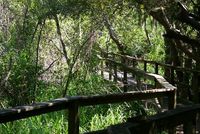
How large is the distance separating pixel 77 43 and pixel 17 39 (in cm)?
145

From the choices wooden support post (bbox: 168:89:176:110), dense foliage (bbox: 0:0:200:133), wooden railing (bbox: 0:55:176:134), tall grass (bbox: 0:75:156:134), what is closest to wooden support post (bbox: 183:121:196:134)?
wooden railing (bbox: 0:55:176:134)

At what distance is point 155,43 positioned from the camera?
20.3 m

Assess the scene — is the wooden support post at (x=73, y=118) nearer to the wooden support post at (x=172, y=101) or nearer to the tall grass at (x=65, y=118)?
the wooden support post at (x=172, y=101)

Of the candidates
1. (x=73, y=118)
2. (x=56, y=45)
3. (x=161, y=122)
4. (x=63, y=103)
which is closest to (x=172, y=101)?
(x=73, y=118)

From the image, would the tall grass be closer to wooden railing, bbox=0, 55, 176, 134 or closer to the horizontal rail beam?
wooden railing, bbox=0, 55, 176, 134

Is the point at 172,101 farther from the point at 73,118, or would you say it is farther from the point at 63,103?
the point at 63,103

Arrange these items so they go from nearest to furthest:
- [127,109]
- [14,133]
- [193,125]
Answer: [193,125] < [14,133] < [127,109]

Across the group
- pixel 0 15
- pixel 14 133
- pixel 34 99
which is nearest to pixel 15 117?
pixel 14 133

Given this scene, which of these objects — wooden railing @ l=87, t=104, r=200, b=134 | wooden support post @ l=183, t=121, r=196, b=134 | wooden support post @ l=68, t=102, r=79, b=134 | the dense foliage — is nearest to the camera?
wooden railing @ l=87, t=104, r=200, b=134

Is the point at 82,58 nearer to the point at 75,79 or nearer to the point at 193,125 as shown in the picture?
the point at 75,79

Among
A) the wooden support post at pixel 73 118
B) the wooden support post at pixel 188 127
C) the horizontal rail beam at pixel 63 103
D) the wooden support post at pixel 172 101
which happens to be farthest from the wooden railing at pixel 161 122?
the wooden support post at pixel 172 101

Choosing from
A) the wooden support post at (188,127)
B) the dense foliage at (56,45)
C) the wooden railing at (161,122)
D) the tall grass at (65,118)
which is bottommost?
the tall grass at (65,118)

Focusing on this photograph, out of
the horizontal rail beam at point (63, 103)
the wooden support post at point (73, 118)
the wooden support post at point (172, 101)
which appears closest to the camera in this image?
the horizontal rail beam at point (63, 103)

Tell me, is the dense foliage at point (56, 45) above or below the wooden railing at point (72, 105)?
above
